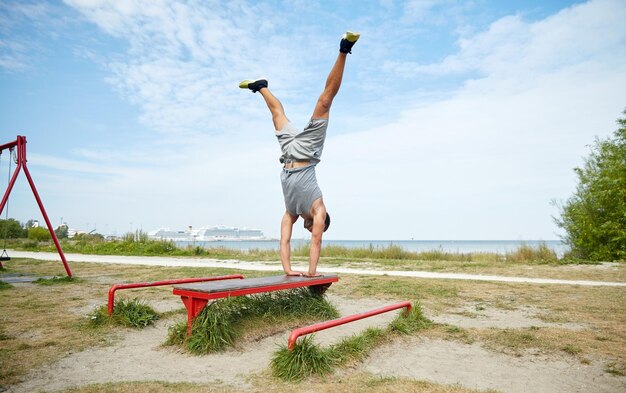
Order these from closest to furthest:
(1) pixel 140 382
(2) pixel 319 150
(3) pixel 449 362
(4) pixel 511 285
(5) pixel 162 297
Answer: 1. (1) pixel 140 382
2. (3) pixel 449 362
3. (2) pixel 319 150
4. (5) pixel 162 297
5. (4) pixel 511 285

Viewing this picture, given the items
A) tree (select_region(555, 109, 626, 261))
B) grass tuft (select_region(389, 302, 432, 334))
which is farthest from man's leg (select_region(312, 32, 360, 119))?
tree (select_region(555, 109, 626, 261))

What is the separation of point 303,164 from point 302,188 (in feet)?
1.07

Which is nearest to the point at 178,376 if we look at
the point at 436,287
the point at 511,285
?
the point at 436,287

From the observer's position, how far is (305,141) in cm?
560

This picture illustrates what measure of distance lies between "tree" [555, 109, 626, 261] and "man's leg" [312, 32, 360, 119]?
1641 centimetres

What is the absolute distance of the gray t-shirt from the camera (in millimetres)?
5520

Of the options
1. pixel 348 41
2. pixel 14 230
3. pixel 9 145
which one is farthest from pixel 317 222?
pixel 14 230

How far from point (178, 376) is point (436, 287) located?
6565mm

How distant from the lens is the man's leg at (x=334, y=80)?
486cm

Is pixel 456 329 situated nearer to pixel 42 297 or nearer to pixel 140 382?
pixel 140 382

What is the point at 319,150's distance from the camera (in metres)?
5.72

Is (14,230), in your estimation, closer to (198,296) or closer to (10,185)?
(10,185)

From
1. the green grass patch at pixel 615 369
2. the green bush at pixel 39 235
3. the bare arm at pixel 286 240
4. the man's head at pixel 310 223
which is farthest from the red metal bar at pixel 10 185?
the green bush at pixel 39 235

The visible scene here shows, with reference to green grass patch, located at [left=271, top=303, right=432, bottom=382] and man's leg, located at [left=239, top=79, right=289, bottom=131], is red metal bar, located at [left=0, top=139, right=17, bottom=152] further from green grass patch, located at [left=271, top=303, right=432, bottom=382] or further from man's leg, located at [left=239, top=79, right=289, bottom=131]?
green grass patch, located at [left=271, top=303, right=432, bottom=382]
